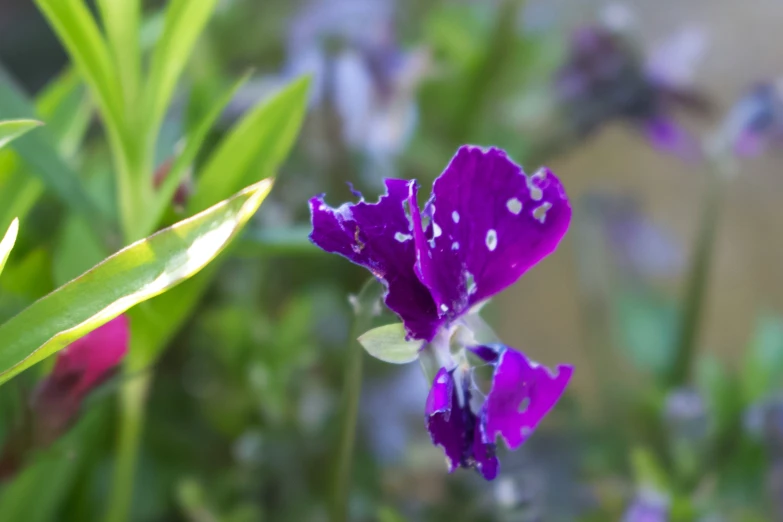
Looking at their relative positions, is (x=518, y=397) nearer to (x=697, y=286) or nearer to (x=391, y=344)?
(x=391, y=344)

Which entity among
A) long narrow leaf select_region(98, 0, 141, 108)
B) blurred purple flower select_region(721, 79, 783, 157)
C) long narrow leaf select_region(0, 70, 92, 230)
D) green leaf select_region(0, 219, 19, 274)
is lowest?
blurred purple flower select_region(721, 79, 783, 157)

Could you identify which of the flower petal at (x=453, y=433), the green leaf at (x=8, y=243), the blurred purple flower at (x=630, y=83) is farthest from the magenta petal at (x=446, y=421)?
the blurred purple flower at (x=630, y=83)

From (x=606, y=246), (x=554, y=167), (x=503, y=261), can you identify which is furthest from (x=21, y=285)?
(x=606, y=246)

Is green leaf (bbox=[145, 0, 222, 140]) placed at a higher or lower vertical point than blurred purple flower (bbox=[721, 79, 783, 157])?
higher

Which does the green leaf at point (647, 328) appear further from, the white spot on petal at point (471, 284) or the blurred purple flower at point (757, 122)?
the white spot on petal at point (471, 284)

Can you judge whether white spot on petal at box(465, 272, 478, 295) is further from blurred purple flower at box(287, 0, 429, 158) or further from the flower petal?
blurred purple flower at box(287, 0, 429, 158)

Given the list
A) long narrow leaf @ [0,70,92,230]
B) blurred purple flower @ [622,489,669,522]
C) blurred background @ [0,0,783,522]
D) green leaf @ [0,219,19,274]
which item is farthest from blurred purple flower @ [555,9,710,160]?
green leaf @ [0,219,19,274]

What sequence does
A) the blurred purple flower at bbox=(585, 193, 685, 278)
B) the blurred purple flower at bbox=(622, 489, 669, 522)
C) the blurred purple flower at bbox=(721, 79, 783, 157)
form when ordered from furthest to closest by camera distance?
the blurred purple flower at bbox=(585, 193, 685, 278) → the blurred purple flower at bbox=(721, 79, 783, 157) → the blurred purple flower at bbox=(622, 489, 669, 522)

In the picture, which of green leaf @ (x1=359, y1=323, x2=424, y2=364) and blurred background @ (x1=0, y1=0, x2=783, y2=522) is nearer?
green leaf @ (x1=359, y1=323, x2=424, y2=364)
